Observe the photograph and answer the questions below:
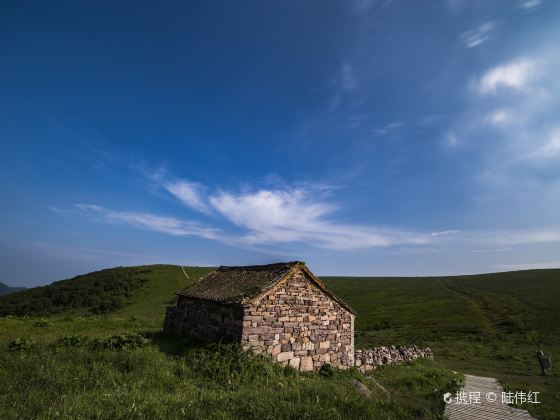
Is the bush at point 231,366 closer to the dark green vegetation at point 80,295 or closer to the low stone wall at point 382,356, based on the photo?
the low stone wall at point 382,356

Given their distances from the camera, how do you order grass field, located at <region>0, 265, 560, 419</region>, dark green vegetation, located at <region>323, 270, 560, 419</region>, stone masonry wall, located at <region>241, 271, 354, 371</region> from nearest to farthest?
1. grass field, located at <region>0, 265, 560, 419</region>
2. stone masonry wall, located at <region>241, 271, 354, 371</region>
3. dark green vegetation, located at <region>323, 270, 560, 419</region>

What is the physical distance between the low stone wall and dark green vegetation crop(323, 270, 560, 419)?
229cm

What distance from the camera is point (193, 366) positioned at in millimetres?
13062

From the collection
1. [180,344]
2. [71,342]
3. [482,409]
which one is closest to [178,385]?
[180,344]

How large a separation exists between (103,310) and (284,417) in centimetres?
4470

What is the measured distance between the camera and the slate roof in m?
15.8

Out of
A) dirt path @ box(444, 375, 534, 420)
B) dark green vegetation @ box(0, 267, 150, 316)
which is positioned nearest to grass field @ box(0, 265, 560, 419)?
dirt path @ box(444, 375, 534, 420)

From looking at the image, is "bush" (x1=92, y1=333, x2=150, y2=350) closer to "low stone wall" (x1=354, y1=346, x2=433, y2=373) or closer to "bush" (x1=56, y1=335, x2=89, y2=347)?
"bush" (x1=56, y1=335, x2=89, y2=347)

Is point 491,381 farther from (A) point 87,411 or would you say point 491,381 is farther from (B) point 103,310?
(B) point 103,310

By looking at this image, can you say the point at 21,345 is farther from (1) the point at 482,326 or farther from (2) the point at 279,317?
(1) the point at 482,326

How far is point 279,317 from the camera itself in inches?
615

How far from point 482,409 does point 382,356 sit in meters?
9.10

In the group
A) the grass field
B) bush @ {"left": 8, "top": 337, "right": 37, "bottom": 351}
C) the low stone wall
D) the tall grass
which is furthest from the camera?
the low stone wall

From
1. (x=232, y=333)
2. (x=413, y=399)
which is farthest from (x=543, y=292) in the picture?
(x=232, y=333)
